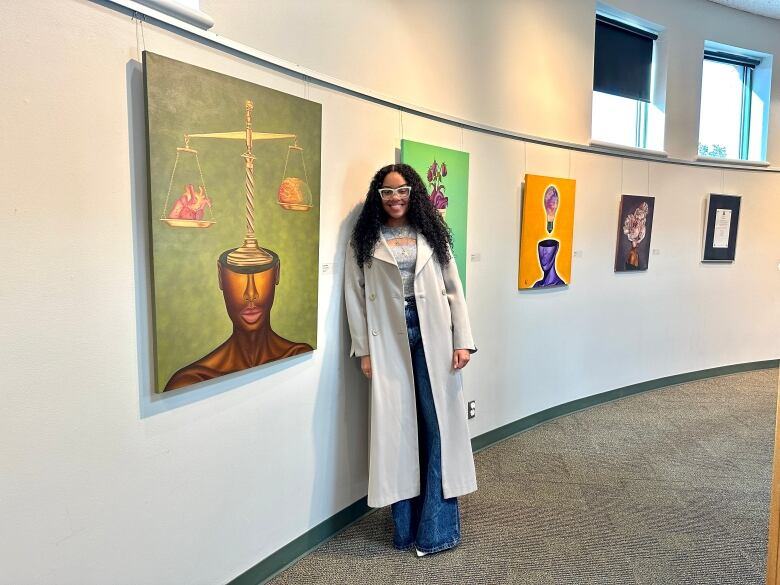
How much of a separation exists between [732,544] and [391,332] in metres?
1.94

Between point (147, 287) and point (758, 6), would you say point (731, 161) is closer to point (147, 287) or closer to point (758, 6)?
point (758, 6)

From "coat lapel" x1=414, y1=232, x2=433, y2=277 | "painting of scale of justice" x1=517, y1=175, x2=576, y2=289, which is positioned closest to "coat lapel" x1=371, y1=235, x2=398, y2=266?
"coat lapel" x1=414, y1=232, x2=433, y2=277

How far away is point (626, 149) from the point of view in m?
4.49

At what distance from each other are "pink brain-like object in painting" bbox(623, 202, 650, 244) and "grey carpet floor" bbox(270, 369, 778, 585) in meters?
1.62

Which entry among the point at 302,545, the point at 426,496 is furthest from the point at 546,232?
the point at 302,545

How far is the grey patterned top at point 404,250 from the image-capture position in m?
2.36

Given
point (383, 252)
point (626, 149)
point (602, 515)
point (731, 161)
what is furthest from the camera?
point (731, 161)

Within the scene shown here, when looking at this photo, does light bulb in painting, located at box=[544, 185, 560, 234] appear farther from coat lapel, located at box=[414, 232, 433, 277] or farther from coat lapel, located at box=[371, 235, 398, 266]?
coat lapel, located at box=[371, 235, 398, 266]

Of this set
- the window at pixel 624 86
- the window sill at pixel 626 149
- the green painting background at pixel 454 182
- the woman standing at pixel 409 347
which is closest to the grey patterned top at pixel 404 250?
the woman standing at pixel 409 347

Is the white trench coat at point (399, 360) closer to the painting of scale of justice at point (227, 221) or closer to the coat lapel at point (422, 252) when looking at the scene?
the coat lapel at point (422, 252)

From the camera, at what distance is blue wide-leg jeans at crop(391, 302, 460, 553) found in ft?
7.86

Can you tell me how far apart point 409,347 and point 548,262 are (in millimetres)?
2001

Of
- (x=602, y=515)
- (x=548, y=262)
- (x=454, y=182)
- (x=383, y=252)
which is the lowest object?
(x=602, y=515)

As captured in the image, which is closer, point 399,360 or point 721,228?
point 399,360
